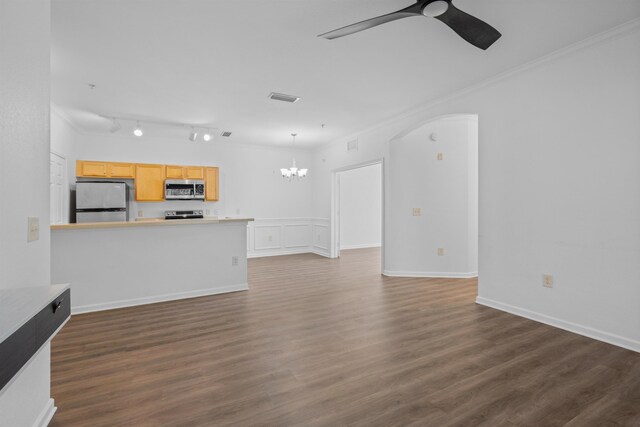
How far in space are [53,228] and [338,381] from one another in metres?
3.51

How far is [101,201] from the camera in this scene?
569cm

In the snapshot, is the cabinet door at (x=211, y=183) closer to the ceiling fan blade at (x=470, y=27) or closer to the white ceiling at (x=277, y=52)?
the white ceiling at (x=277, y=52)

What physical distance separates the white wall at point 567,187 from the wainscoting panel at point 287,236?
4281mm

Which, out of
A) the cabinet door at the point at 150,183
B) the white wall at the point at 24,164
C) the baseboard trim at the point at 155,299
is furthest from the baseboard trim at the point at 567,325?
the cabinet door at the point at 150,183

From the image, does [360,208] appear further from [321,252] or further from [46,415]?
[46,415]

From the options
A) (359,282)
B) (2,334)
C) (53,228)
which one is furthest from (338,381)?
(53,228)

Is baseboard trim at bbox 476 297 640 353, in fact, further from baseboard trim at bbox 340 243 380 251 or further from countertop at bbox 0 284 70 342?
baseboard trim at bbox 340 243 380 251

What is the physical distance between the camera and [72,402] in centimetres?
194

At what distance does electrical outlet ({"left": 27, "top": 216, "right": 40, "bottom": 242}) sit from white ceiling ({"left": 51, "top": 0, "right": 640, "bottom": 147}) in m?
1.76

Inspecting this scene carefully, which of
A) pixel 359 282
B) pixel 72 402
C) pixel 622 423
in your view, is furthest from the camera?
pixel 359 282

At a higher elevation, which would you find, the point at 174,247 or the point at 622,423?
the point at 174,247

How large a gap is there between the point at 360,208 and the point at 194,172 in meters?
4.53

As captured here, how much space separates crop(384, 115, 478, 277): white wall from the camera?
17.2ft

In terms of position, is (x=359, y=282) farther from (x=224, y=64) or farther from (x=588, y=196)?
(x=224, y=64)
